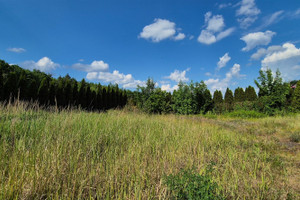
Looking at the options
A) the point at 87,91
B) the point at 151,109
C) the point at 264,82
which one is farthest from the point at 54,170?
the point at 264,82

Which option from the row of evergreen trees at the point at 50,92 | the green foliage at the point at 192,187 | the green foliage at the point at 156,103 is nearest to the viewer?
the green foliage at the point at 192,187

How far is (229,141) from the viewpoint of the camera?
13.1ft

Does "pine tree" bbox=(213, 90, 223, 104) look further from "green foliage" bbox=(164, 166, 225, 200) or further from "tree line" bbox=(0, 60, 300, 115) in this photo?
"green foliage" bbox=(164, 166, 225, 200)

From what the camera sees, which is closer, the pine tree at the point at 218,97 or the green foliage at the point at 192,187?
the green foliage at the point at 192,187

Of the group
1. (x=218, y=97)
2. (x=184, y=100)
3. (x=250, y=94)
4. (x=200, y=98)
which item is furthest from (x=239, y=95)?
(x=184, y=100)

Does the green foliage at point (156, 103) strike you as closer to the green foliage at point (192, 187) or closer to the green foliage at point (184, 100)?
the green foliage at point (184, 100)

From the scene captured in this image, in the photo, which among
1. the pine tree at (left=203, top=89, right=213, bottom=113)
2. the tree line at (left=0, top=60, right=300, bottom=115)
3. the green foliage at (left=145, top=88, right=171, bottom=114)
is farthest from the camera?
Answer: the pine tree at (left=203, top=89, right=213, bottom=113)

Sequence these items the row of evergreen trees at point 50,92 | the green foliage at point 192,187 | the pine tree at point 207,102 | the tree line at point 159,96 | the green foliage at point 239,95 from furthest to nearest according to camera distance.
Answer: the green foliage at point 239,95 < the pine tree at point 207,102 < the tree line at point 159,96 < the row of evergreen trees at point 50,92 < the green foliage at point 192,187

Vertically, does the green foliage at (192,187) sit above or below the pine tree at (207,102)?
below

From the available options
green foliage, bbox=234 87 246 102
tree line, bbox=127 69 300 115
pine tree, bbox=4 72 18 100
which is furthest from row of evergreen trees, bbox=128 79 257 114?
pine tree, bbox=4 72 18 100

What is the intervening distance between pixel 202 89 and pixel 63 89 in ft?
40.5

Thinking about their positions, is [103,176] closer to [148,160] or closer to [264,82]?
[148,160]

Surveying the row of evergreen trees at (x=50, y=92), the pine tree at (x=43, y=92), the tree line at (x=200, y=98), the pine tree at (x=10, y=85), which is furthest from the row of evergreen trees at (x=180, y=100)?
the pine tree at (x=10, y=85)

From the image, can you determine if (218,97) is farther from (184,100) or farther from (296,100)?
(184,100)
